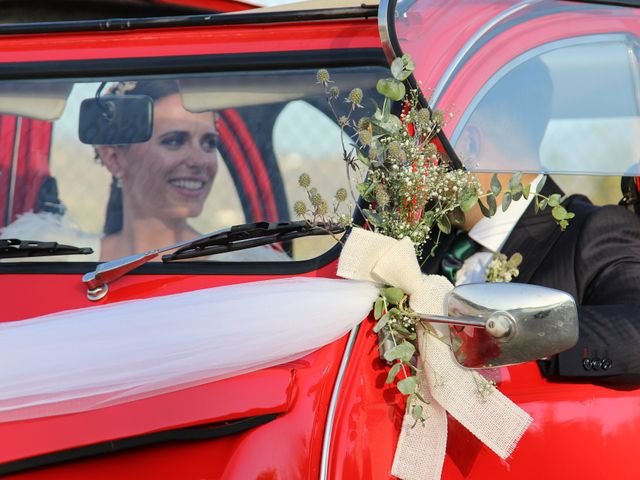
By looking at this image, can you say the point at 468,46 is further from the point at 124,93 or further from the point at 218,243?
the point at 124,93

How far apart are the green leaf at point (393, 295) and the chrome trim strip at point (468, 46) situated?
0.43 meters

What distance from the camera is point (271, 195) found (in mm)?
2195

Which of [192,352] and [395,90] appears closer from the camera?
[192,352]

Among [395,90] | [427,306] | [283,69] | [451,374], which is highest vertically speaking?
[283,69]

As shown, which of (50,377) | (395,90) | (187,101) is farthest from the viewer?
(187,101)

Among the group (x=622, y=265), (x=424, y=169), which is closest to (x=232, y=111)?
(x=424, y=169)

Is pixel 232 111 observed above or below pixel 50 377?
above

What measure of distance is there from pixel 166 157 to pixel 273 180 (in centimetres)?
27

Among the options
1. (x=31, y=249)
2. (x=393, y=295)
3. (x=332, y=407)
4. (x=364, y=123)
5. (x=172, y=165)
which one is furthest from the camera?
(x=172, y=165)

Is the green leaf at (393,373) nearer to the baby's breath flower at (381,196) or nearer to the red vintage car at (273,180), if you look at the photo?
the red vintage car at (273,180)

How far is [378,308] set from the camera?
6.15ft

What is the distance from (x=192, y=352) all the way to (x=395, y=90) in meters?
0.64

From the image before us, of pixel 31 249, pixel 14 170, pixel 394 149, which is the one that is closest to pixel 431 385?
pixel 394 149

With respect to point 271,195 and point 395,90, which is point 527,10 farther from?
point 271,195
